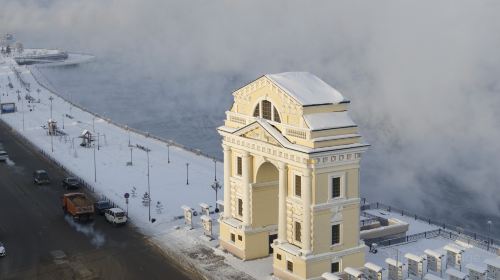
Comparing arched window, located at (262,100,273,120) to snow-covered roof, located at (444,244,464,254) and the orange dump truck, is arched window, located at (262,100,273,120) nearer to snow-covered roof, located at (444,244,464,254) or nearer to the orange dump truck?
snow-covered roof, located at (444,244,464,254)

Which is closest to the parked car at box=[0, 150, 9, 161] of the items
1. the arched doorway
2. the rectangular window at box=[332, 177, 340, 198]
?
the arched doorway

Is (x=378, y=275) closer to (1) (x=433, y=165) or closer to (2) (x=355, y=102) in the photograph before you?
(1) (x=433, y=165)

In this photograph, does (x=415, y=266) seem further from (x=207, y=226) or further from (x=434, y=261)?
(x=207, y=226)

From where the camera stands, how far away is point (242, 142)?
47781 mm

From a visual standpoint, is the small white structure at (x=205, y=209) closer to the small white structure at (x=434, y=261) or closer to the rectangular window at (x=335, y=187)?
the rectangular window at (x=335, y=187)

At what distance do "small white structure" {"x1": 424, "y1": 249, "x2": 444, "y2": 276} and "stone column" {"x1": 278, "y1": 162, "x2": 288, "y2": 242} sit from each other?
351 inches

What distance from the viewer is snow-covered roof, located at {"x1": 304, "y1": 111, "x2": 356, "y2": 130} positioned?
1663 inches

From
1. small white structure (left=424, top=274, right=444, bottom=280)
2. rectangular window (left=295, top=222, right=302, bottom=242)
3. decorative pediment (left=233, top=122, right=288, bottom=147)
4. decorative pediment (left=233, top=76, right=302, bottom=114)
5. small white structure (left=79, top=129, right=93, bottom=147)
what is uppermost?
decorative pediment (left=233, top=76, right=302, bottom=114)

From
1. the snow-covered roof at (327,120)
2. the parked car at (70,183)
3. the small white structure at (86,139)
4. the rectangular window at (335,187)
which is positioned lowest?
the parked car at (70,183)

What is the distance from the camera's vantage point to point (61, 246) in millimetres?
51156

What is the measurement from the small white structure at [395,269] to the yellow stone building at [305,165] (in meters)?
2.32

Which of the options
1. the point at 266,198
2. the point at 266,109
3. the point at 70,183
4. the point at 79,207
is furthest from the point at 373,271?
the point at 70,183

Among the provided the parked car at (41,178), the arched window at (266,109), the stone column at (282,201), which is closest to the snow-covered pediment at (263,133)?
the arched window at (266,109)

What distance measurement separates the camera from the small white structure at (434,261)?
43656 millimetres
